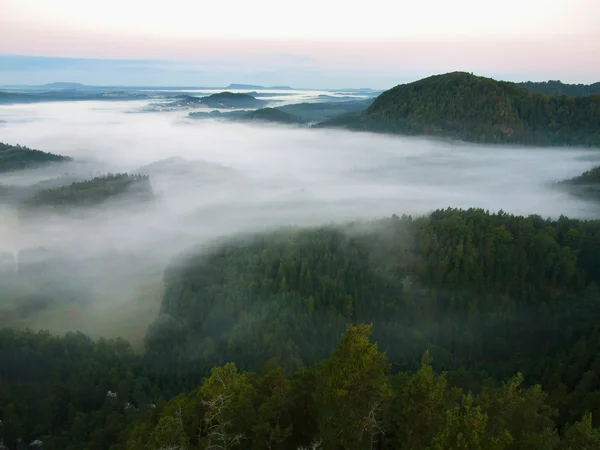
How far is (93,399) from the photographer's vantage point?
91.3 m

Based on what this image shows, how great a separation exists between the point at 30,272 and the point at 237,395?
187m

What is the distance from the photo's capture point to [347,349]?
2947cm

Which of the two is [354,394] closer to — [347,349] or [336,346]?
[347,349]

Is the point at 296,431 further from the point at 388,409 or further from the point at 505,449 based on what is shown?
the point at 505,449

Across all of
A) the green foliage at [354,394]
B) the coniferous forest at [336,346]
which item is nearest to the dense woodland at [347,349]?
the green foliage at [354,394]

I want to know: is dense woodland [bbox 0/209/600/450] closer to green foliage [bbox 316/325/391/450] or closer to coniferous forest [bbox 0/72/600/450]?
green foliage [bbox 316/325/391/450]

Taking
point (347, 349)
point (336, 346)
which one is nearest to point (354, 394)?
point (347, 349)

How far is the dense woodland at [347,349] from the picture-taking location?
30656mm

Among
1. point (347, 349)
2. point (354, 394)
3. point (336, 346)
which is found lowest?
point (336, 346)

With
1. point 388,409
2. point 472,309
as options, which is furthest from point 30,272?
point 388,409

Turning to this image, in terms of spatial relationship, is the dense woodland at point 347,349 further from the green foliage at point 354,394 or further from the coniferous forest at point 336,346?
the coniferous forest at point 336,346

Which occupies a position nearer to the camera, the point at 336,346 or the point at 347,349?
the point at 347,349

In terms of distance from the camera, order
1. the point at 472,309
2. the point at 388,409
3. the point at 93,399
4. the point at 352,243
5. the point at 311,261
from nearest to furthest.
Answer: the point at 388,409
the point at 93,399
the point at 472,309
the point at 311,261
the point at 352,243

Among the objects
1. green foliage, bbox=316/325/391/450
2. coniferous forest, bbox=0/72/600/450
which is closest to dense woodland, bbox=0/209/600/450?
green foliage, bbox=316/325/391/450
